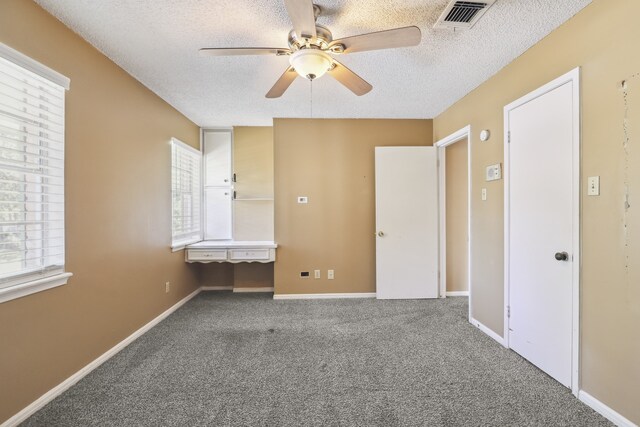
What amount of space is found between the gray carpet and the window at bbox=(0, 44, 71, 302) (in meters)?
0.85

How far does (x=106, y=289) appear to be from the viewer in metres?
2.33

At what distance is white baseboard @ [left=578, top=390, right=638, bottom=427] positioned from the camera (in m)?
1.55

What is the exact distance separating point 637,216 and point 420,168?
2.40 m

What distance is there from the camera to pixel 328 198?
3.93 meters

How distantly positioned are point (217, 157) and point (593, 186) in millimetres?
4194

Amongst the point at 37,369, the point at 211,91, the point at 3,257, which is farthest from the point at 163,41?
the point at 37,369

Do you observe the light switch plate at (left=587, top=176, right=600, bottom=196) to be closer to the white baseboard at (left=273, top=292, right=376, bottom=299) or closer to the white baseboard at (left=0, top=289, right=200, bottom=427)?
the white baseboard at (left=273, top=292, right=376, bottom=299)

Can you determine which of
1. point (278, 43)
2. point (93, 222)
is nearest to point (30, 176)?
point (93, 222)

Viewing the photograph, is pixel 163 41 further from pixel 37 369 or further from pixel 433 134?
pixel 433 134

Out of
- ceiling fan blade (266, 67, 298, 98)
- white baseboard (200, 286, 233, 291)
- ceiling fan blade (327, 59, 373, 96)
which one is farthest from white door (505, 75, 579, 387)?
white baseboard (200, 286, 233, 291)

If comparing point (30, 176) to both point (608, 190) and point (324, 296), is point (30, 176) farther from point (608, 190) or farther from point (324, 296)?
point (608, 190)

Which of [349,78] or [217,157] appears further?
[217,157]

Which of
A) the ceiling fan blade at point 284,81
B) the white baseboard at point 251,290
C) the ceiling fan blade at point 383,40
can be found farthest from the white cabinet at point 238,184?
the ceiling fan blade at point 383,40

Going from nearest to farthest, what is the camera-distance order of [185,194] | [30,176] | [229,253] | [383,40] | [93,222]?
[383,40] < [30,176] < [93,222] < [229,253] < [185,194]
